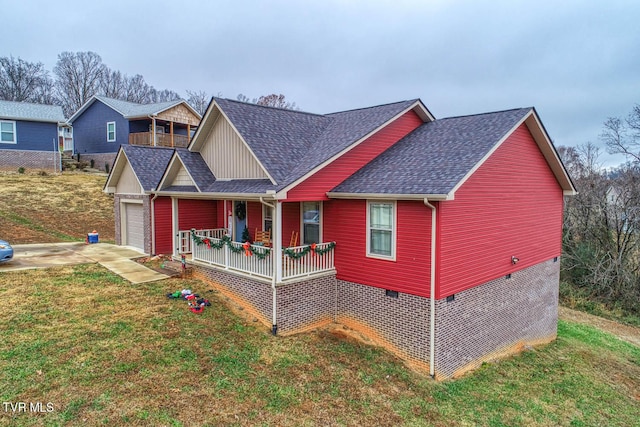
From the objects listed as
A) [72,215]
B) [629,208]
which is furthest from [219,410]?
[629,208]

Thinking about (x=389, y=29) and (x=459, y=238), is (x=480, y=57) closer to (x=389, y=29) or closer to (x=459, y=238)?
(x=389, y=29)

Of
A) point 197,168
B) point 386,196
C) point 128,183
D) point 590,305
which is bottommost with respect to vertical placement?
point 590,305

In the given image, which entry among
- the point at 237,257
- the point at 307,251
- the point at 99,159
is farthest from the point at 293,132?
the point at 99,159

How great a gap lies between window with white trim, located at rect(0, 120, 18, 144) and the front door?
23.9 meters

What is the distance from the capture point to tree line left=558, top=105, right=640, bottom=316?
22.3 meters

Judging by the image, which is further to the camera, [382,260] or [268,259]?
[268,259]

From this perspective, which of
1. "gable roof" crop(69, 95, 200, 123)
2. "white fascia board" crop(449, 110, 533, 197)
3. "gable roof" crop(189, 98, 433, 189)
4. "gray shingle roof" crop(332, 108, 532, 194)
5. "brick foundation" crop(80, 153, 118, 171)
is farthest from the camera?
"brick foundation" crop(80, 153, 118, 171)

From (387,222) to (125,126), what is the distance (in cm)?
2674

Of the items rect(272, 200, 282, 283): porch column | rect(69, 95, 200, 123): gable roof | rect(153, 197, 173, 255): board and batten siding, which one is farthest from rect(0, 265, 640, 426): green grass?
rect(69, 95, 200, 123): gable roof

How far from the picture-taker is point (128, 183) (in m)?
17.8

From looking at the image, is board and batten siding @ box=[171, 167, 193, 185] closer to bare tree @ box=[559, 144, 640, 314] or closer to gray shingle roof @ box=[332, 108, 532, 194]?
gray shingle roof @ box=[332, 108, 532, 194]

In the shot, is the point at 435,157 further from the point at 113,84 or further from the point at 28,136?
the point at 113,84

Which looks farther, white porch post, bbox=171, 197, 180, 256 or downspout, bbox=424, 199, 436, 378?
white porch post, bbox=171, 197, 180, 256

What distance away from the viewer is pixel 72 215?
76.8 ft
